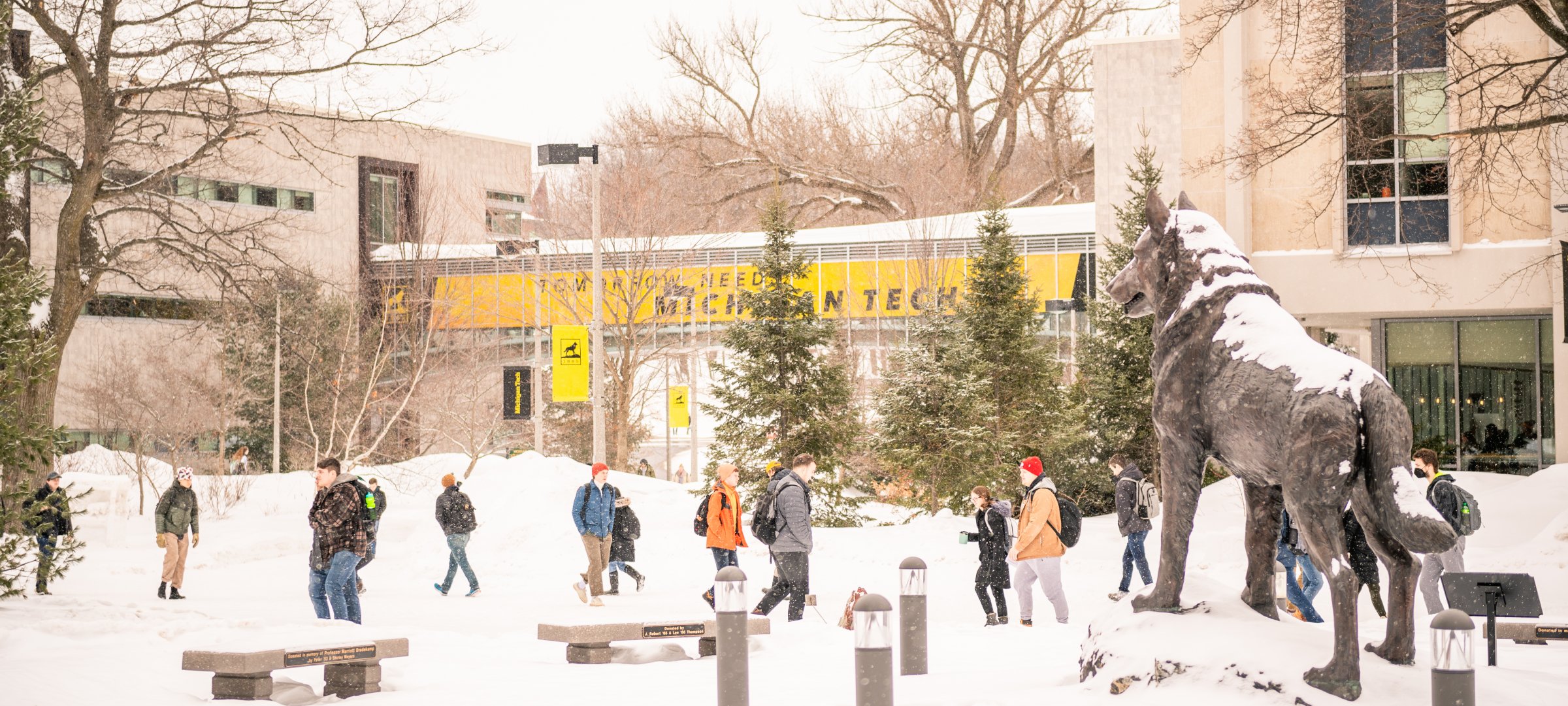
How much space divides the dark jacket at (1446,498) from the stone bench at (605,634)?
259 inches

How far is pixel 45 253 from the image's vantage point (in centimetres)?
4650

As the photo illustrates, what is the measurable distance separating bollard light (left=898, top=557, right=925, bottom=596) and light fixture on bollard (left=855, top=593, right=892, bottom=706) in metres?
2.96

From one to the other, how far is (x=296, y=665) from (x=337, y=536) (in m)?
3.75

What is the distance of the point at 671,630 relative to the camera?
11453 mm

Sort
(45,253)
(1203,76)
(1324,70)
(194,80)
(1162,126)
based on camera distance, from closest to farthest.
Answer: (1324,70) → (194,80) → (1203,76) → (1162,126) → (45,253)

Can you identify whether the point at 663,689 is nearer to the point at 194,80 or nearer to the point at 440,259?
the point at 194,80

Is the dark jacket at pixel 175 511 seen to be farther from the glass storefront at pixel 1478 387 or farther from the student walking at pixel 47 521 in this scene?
the glass storefront at pixel 1478 387

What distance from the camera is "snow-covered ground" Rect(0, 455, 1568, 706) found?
24.9 feet

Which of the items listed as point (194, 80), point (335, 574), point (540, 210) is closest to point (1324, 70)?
point (335, 574)

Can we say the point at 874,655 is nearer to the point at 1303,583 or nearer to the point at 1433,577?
the point at 1303,583

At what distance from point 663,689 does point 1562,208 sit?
18.0 m

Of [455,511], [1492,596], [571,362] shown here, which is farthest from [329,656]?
[571,362]

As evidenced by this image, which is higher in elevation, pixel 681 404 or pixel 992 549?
pixel 681 404

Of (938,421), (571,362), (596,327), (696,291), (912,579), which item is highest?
(696,291)
